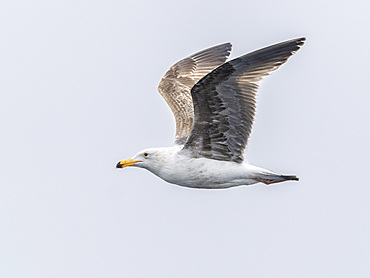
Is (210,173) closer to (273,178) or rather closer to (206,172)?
(206,172)

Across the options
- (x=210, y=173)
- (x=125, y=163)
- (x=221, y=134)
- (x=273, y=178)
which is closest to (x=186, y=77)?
(x=125, y=163)

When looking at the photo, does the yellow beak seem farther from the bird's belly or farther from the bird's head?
the bird's belly

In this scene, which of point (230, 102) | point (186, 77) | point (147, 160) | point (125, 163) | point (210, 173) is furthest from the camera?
point (186, 77)

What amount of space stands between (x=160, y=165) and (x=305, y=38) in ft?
12.7

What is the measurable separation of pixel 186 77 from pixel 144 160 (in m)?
4.64

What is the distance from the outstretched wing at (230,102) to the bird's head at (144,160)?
73cm

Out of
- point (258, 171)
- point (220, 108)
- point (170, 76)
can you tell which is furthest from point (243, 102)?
point (170, 76)

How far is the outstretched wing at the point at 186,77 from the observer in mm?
17547

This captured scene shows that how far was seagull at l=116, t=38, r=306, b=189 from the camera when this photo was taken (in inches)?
530

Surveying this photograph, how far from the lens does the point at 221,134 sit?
14422 millimetres

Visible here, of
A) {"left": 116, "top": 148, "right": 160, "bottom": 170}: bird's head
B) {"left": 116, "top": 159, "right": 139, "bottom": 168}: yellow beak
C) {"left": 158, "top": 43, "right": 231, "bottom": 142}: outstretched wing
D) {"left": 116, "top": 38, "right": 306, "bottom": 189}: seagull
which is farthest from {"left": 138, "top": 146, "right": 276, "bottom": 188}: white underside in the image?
{"left": 158, "top": 43, "right": 231, "bottom": 142}: outstretched wing

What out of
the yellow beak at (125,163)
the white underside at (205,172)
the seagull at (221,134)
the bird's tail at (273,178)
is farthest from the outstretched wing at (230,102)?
the yellow beak at (125,163)

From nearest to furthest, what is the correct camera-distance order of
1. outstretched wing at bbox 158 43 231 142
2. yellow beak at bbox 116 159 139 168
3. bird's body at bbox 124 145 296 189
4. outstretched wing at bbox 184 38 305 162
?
1. outstretched wing at bbox 184 38 305 162
2. bird's body at bbox 124 145 296 189
3. yellow beak at bbox 116 159 139 168
4. outstretched wing at bbox 158 43 231 142

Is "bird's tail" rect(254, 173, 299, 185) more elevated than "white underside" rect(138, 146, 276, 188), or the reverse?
"white underside" rect(138, 146, 276, 188)
